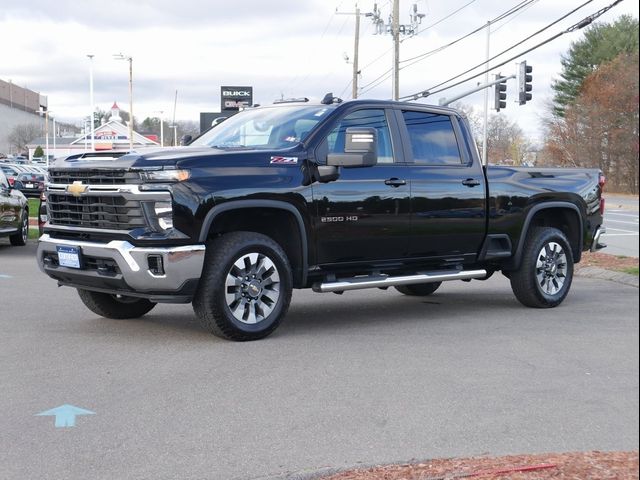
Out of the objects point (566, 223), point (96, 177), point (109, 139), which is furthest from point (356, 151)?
point (109, 139)

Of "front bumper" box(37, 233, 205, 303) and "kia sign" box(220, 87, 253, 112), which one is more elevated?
"kia sign" box(220, 87, 253, 112)

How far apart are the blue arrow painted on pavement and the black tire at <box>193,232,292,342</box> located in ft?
6.03

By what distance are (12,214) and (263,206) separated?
1035 centimetres

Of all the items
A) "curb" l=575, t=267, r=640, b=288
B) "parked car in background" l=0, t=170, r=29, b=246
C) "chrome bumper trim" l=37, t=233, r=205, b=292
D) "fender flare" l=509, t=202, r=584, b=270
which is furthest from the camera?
"parked car in background" l=0, t=170, r=29, b=246

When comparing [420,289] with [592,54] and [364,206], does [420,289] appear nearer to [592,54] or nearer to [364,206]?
[364,206]

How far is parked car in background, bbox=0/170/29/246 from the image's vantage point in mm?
15719

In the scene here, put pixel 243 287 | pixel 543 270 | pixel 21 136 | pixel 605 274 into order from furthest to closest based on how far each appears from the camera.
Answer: pixel 21 136 < pixel 605 274 < pixel 543 270 < pixel 243 287

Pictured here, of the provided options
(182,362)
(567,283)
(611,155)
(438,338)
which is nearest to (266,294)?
(182,362)

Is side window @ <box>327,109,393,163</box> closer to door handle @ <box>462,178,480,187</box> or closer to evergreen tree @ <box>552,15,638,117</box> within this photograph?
door handle @ <box>462,178,480,187</box>

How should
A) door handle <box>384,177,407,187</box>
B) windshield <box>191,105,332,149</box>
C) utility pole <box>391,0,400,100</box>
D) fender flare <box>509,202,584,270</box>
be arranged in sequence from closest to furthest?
windshield <box>191,105,332,149</box>, door handle <box>384,177,407,187</box>, fender flare <box>509,202,584,270</box>, utility pole <box>391,0,400,100</box>

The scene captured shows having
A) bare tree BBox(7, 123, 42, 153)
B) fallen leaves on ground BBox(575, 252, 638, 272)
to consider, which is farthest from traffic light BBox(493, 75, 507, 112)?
bare tree BBox(7, 123, 42, 153)

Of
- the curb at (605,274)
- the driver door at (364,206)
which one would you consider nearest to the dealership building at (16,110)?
the curb at (605,274)

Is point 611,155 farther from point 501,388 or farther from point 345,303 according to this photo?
point 345,303

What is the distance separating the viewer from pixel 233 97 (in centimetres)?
4466
